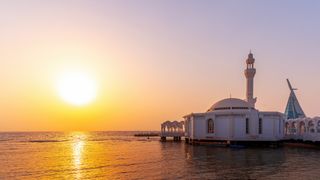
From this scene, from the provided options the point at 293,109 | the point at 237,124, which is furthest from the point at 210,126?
the point at 293,109

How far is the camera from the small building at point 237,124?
66.3 metres

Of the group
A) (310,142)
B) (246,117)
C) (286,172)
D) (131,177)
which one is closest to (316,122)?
(310,142)

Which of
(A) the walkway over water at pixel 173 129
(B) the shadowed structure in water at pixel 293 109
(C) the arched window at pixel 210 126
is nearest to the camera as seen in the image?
(C) the arched window at pixel 210 126

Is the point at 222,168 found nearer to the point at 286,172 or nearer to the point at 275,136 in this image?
the point at 286,172

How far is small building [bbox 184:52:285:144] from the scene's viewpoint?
6631cm

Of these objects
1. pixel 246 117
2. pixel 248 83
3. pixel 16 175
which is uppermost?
pixel 248 83

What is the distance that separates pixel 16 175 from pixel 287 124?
5878 cm

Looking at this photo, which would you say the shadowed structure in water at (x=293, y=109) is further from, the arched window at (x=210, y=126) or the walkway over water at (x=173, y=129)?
the arched window at (x=210, y=126)

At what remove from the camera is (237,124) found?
66438 mm

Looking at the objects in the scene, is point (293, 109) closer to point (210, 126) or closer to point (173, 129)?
point (173, 129)

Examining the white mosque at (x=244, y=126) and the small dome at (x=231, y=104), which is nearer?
the white mosque at (x=244, y=126)

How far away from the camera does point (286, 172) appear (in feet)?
101

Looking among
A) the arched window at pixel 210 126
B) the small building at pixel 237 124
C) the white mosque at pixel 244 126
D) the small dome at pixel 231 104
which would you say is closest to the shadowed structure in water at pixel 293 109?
the white mosque at pixel 244 126

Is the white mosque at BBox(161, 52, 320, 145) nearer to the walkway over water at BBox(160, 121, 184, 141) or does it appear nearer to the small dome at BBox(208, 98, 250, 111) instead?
the small dome at BBox(208, 98, 250, 111)
